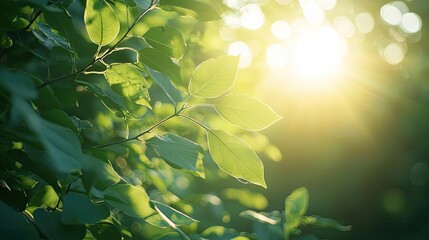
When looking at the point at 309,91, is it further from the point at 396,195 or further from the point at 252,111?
the point at 252,111

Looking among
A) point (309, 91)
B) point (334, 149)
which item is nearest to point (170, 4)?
point (309, 91)

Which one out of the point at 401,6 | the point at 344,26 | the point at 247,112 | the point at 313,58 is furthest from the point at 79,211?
the point at 401,6

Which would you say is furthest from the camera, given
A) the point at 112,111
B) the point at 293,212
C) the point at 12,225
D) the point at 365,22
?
the point at 365,22

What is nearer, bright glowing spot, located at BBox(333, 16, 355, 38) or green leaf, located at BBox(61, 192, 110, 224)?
green leaf, located at BBox(61, 192, 110, 224)

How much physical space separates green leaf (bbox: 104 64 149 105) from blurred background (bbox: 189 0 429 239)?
4849 mm

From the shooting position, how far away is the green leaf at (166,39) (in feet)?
2.53

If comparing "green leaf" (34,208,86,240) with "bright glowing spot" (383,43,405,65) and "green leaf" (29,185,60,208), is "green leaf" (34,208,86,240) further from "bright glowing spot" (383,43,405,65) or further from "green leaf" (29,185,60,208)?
"bright glowing spot" (383,43,405,65)

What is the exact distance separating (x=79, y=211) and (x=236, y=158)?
23 centimetres

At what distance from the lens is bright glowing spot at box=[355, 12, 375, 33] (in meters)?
6.78

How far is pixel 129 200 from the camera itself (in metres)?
0.70

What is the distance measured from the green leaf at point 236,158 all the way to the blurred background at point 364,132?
16.0ft

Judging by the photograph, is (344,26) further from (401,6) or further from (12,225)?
(12,225)

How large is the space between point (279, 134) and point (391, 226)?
6.25ft

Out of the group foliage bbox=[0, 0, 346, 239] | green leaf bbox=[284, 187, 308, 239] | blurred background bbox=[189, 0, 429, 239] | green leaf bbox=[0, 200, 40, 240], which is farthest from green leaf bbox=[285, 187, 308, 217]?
blurred background bbox=[189, 0, 429, 239]
